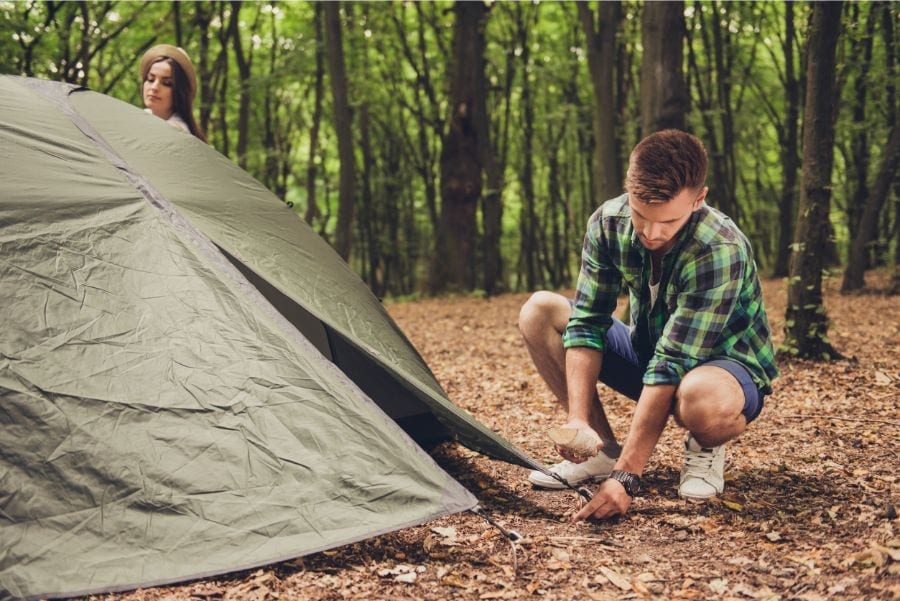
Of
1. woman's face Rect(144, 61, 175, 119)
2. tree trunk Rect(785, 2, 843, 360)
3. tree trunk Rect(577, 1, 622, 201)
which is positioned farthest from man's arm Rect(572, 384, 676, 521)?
tree trunk Rect(577, 1, 622, 201)

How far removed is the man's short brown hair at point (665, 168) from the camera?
8.38ft

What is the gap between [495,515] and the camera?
9.50 ft

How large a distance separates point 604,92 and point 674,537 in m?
7.45

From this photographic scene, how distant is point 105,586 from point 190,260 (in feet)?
4.03

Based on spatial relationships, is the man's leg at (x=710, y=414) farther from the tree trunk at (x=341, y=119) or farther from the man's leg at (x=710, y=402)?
the tree trunk at (x=341, y=119)

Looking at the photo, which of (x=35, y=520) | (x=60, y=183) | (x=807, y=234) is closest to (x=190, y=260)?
(x=60, y=183)

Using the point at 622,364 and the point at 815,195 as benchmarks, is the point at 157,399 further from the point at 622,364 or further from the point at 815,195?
the point at 815,195

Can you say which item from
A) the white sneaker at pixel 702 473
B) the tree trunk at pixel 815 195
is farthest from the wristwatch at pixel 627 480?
the tree trunk at pixel 815 195

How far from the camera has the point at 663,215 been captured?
2.61 meters

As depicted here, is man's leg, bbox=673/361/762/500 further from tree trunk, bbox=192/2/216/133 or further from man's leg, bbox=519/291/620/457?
tree trunk, bbox=192/2/216/133

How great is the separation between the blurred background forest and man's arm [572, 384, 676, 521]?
9.87ft

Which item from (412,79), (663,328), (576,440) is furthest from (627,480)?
(412,79)

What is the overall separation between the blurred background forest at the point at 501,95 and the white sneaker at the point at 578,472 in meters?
2.72

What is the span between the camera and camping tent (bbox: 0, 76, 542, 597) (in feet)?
7.60
